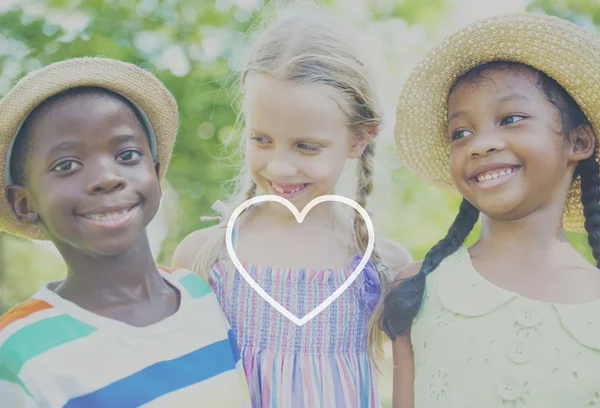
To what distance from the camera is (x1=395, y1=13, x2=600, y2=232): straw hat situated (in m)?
2.24

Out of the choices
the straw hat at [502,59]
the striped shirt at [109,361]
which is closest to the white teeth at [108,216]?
the striped shirt at [109,361]

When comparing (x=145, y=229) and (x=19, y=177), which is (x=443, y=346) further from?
(x=19, y=177)

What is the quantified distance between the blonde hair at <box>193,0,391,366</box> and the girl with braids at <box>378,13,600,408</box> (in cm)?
24

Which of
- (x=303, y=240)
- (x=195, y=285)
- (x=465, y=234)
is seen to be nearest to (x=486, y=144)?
(x=465, y=234)

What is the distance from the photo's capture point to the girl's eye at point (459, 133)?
2312 mm

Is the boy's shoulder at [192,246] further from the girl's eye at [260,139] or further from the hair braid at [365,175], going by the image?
the hair braid at [365,175]

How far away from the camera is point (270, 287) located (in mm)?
2477

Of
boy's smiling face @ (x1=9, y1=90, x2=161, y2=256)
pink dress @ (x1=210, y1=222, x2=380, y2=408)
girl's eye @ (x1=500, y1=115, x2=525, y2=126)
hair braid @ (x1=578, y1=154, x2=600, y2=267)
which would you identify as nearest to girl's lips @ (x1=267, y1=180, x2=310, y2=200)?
pink dress @ (x1=210, y1=222, x2=380, y2=408)

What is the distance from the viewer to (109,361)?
1983mm

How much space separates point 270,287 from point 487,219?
79cm

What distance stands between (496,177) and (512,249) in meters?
0.26

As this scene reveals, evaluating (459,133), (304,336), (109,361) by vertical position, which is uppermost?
(459,133)

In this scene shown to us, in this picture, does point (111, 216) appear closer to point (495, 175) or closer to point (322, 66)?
point (322, 66)

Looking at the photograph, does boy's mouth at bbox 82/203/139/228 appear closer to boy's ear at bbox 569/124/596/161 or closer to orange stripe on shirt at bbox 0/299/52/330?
orange stripe on shirt at bbox 0/299/52/330
